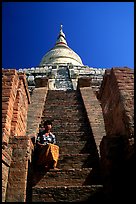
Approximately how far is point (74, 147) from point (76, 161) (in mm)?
748

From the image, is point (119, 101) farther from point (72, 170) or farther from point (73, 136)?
point (73, 136)

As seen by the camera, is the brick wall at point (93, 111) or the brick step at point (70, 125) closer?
the brick wall at point (93, 111)

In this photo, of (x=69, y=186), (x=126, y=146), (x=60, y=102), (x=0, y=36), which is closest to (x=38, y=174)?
(x=69, y=186)

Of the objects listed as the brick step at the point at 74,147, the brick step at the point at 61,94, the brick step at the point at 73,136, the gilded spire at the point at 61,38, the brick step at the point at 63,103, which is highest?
the gilded spire at the point at 61,38

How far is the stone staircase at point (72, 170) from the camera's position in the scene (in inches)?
196

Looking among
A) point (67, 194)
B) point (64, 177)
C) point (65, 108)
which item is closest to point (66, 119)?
point (65, 108)

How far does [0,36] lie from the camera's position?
384 cm

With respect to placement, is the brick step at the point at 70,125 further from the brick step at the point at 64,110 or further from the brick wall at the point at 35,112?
the brick step at the point at 64,110

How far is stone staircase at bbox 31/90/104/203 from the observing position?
16.3 feet

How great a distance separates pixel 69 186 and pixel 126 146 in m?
1.22

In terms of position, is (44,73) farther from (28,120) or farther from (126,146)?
(126,146)

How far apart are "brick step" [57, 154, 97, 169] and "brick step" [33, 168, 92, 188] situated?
423 mm

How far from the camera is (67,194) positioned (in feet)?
16.3

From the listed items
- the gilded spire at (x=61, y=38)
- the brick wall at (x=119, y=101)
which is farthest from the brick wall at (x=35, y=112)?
the gilded spire at (x=61, y=38)
